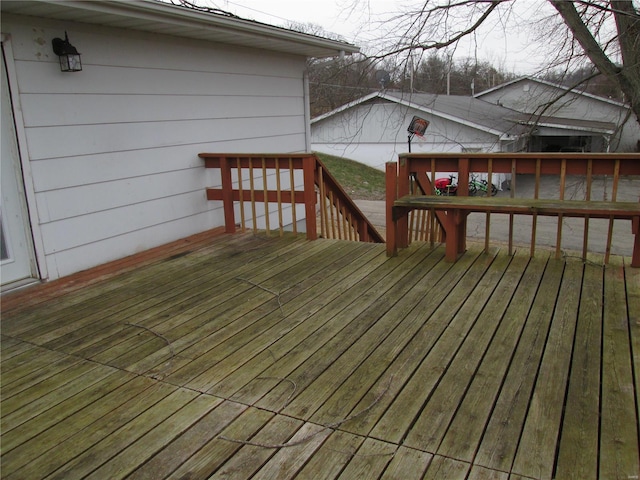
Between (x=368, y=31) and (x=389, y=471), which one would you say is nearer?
(x=389, y=471)

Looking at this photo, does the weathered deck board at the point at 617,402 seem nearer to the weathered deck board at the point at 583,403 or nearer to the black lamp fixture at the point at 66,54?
the weathered deck board at the point at 583,403

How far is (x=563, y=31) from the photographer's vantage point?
A: 24.5ft

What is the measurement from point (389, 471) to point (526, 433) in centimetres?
56

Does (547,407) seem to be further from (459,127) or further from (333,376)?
(459,127)

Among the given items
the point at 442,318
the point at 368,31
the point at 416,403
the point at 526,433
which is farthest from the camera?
the point at 368,31

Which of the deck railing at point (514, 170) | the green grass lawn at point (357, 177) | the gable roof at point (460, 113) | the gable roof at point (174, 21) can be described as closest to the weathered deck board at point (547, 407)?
the deck railing at point (514, 170)

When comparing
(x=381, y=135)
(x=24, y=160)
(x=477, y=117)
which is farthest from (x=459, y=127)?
(x=24, y=160)

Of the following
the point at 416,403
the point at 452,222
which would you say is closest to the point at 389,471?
the point at 416,403

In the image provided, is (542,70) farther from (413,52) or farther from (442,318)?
(442,318)

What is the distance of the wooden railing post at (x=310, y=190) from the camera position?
188 inches

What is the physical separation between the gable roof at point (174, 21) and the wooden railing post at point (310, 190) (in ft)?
4.62

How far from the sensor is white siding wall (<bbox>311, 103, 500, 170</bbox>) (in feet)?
61.8

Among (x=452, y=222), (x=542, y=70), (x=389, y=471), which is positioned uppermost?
(x=542, y=70)

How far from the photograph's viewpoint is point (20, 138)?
3.62m
